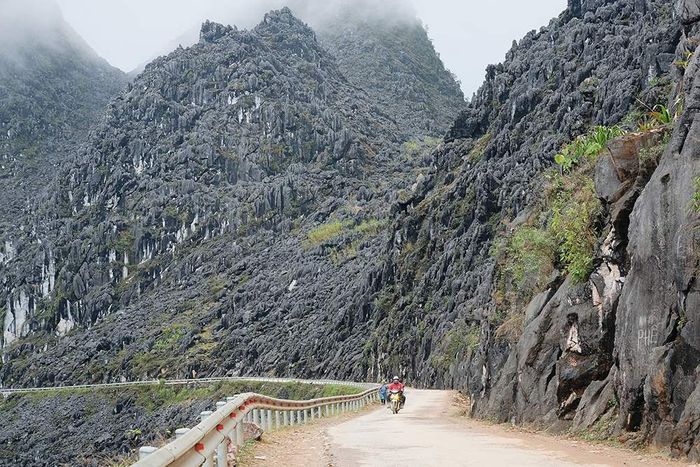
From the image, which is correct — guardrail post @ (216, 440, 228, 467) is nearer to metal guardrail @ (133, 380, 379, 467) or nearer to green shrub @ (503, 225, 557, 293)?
metal guardrail @ (133, 380, 379, 467)

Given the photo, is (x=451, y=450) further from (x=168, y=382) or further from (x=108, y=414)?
(x=108, y=414)

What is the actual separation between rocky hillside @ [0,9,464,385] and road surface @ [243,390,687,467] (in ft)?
227

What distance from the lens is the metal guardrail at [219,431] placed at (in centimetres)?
642

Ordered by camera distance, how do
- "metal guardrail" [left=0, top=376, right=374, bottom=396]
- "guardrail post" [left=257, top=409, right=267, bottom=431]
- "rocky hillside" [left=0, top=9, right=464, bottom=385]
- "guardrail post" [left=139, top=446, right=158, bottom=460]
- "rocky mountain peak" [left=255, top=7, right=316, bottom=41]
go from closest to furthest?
"guardrail post" [left=139, top=446, right=158, bottom=460] → "guardrail post" [left=257, top=409, right=267, bottom=431] → "metal guardrail" [left=0, top=376, right=374, bottom=396] → "rocky hillside" [left=0, top=9, right=464, bottom=385] → "rocky mountain peak" [left=255, top=7, right=316, bottom=41]

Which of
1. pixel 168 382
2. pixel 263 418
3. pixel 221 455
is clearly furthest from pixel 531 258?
pixel 168 382

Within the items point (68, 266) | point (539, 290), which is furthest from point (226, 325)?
point (539, 290)

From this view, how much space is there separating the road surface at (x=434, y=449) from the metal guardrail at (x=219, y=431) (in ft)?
2.00

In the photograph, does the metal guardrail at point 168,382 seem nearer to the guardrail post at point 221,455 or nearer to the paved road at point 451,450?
the paved road at point 451,450

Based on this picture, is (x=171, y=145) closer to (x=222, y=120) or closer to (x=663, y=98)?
(x=222, y=120)

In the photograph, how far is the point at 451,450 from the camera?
42.5ft

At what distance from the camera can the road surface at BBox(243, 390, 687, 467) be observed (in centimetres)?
1111

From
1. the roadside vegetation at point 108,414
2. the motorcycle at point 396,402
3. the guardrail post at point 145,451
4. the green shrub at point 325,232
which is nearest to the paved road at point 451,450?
the guardrail post at point 145,451

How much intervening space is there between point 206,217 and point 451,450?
128m

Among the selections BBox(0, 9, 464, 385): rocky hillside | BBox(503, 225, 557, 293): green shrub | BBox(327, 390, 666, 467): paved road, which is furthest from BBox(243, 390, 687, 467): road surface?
BBox(0, 9, 464, 385): rocky hillside
